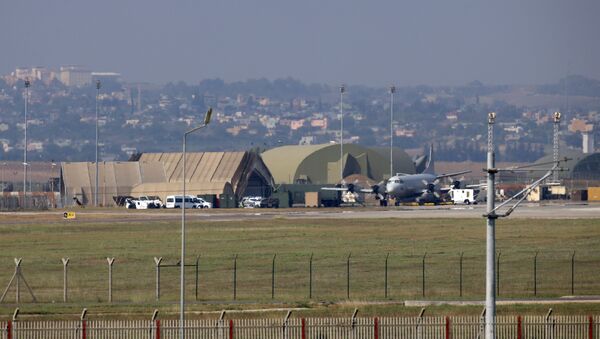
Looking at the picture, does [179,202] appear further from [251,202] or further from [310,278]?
[310,278]

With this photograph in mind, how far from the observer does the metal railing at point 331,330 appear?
45406mm

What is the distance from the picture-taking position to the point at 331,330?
4694 centimetres

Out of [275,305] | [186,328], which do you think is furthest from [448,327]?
[275,305]

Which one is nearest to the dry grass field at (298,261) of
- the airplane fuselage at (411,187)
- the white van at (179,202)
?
the white van at (179,202)

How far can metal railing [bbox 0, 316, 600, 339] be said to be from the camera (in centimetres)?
4541

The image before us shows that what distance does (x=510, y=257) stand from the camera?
267ft

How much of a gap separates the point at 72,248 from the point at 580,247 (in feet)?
118

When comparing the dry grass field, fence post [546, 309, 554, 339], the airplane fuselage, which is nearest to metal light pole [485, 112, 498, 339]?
fence post [546, 309, 554, 339]

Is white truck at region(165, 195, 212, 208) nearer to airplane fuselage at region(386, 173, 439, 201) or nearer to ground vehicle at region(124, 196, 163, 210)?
ground vehicle at region(124, 196, 163, 210)

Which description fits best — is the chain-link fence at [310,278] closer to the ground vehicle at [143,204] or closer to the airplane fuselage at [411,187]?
the ground vehicle at [143,204]

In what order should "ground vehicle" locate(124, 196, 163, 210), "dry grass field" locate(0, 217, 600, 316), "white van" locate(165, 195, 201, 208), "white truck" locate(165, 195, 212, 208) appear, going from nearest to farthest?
"dry grass field" locate(0, 217, 600, 316) → "white van" locate(165, 195, 201, 208) → "white truck" locate(165, 195, 212, 208) → "ground vehicle" locate(124, 196, 163, 210)

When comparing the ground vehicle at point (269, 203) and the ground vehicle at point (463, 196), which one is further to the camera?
the ground vehicle at point (463, 196)

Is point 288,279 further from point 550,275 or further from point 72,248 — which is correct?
point 72,248

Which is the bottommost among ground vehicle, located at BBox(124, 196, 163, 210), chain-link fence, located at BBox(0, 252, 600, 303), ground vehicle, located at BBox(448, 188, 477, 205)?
chain-link fence, located at BBox(0, 252, 600, 303)
